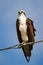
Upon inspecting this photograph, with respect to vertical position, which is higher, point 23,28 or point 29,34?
point 23,28

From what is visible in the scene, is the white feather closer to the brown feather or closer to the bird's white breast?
the bird's white breast

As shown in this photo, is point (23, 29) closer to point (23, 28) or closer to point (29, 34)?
point (23, 28)

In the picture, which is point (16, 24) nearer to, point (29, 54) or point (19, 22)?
point (19, 22)

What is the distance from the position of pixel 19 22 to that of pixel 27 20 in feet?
1.21

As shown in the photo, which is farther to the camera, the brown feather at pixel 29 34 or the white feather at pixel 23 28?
the white feather at pixel 23 28

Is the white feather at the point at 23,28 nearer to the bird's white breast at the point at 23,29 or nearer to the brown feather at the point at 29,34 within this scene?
the bird's white breast at the point at 23,29

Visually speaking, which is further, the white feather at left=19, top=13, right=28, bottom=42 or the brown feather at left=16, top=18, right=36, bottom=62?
the white feather at left=19, top=13, right=28, bottom=42

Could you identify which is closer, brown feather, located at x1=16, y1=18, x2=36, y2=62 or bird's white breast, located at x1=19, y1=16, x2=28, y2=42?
brown feather, located at x1=16, y1=18, x2=36, y2=62

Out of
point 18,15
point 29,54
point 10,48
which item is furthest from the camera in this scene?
point 18,15

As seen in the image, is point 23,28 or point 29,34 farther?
point 29,34

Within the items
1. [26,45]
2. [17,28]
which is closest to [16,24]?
[17,28]

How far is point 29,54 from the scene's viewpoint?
46.1 ft

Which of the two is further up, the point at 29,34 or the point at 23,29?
the point at 23,29

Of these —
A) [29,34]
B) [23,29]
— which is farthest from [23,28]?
[29,34]
